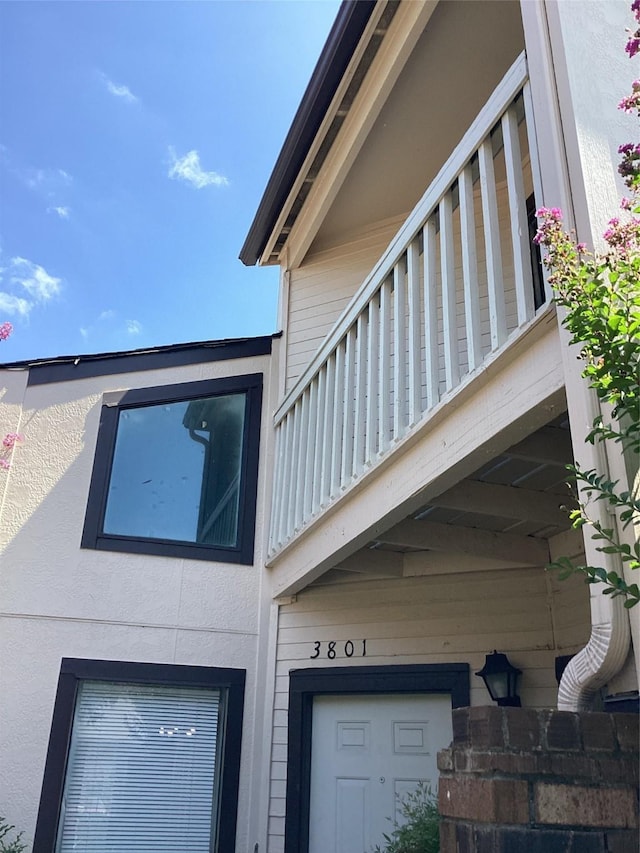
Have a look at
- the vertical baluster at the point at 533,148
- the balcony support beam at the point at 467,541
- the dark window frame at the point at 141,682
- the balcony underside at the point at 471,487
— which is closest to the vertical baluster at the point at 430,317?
the balcony underside at the point at 471,487

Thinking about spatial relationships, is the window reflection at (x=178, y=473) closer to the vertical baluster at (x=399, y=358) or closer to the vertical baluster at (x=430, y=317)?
A: the vertical baluster at (x=399, y=358)

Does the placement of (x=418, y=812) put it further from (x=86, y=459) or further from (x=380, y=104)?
(x=380, y=104)

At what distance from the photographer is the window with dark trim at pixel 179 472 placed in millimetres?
5309

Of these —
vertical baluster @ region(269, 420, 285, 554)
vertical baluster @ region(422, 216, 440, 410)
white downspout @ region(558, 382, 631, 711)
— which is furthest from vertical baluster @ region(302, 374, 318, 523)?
white downspout @ region(558, 382, 631, 711)

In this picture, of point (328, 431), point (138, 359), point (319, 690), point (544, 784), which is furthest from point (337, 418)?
point (544, 784)

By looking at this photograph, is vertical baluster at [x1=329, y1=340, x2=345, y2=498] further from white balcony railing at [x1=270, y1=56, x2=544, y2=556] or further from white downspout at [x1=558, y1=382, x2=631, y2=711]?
white downspout at [x1=558, y1=382, x2=631, y2=711]

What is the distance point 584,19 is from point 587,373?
5.74 feet

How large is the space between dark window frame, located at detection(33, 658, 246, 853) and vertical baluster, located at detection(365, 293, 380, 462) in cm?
218

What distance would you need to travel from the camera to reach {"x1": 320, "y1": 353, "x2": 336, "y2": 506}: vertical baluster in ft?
14.5

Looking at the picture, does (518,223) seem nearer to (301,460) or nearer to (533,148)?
(533,148)

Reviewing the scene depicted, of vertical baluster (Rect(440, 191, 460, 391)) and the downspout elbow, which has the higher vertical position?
vertical baluster (Rect(440, 191, 460, 391))

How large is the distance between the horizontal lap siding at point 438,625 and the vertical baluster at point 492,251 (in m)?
2.01

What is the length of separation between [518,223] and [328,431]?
6.63 feet

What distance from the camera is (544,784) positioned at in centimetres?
187
